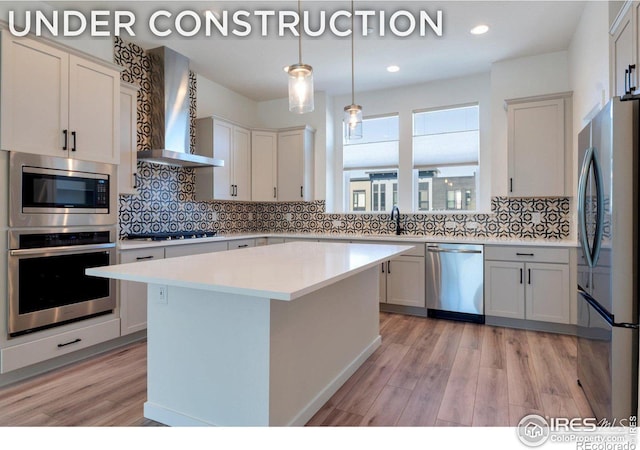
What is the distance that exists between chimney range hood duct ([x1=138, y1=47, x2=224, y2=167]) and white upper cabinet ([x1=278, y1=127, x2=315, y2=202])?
1.39 m

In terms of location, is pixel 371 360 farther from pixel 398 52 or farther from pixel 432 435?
pixel 398 52

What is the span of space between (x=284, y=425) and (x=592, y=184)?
2096 millimetres

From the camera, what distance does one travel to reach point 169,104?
3912 mm

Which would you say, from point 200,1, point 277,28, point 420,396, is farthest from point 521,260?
point 200,1

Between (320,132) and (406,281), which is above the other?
(320,132)

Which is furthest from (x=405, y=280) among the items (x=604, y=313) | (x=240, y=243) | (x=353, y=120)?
(x=604, y=313)

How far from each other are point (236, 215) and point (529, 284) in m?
3.85

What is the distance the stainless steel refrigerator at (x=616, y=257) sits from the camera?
167 centimetres

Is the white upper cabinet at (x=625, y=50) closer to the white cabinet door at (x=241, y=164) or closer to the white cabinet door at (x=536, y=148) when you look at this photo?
the white cabinet door at (x=536, y=148)

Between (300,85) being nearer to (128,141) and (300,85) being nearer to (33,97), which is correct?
(33,97)

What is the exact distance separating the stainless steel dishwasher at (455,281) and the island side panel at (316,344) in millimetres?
1344

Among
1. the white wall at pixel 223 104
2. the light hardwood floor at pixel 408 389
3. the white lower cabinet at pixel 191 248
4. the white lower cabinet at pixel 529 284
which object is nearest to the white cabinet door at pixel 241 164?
the white wall at pixel 223 104

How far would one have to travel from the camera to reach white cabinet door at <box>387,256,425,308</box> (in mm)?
4164

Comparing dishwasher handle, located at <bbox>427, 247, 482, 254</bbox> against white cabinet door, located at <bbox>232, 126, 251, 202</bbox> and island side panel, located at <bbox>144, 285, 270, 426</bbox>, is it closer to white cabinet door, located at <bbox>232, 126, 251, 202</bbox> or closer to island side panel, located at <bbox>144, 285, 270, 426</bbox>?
white cabinet door, located at <bbox>232, 126, 251, 202</bbox>
